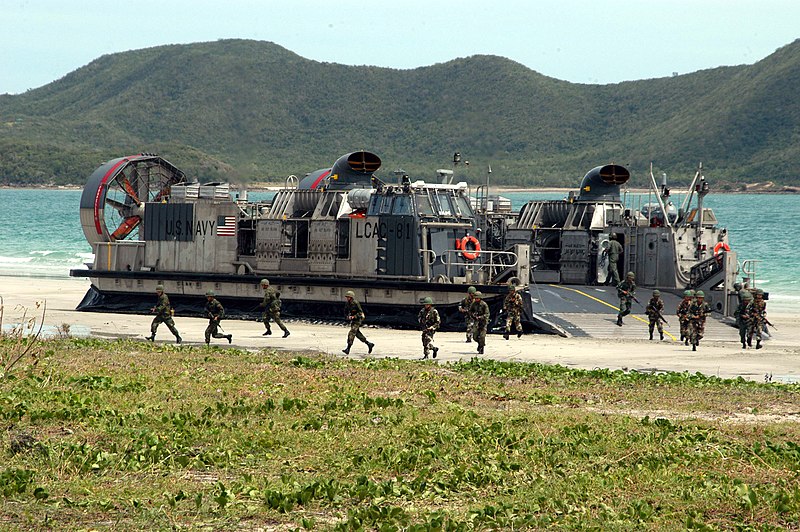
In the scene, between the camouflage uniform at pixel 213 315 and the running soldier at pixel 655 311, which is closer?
the camouflage uniform at pixel 213 315

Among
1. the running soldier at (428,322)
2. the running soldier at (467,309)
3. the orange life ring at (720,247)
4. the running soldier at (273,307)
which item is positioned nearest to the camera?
the running soldier at (428,322)

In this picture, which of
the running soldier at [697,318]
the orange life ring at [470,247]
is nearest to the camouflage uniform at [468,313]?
the orange life ring at [470,247]

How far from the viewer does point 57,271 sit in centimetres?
5128

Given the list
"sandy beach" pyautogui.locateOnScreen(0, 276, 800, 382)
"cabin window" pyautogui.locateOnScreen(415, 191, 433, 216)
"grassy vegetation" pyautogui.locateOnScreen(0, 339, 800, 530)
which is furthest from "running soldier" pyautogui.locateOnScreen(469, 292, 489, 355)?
"cabin window" pyautogui.locateOnScreen(415, 191, 433, 216)

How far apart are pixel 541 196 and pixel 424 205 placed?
10423 centimetres

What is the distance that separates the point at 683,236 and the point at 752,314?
242 inches

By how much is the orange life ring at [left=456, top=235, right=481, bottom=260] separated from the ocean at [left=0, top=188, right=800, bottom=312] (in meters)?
6.12

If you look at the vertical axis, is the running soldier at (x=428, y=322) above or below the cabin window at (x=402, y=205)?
below

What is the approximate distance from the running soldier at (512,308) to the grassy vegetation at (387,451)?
5.97m

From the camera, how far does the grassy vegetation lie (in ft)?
32.6

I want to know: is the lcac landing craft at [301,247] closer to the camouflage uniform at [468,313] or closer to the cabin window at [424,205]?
the cabin window at [424,205]

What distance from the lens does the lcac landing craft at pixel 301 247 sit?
27.1 metres

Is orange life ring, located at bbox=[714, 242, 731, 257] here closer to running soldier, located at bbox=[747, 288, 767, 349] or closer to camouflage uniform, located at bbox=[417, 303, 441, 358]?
running soldier, located at bbox=[747, 288, 767, 349]

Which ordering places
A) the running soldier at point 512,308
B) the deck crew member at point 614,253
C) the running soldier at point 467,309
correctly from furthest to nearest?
the deck crew member at point 614,253 < the running soldier at point 512,308 < the running soldier at point 467,309
